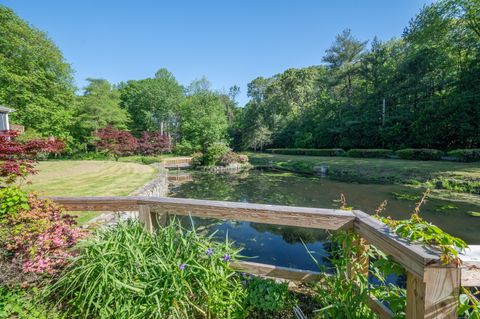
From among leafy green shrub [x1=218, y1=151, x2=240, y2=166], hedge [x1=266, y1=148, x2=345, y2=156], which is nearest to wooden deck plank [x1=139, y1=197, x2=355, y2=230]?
leafy green shrub [x1=218, y1=151, x2=240, y2=166]

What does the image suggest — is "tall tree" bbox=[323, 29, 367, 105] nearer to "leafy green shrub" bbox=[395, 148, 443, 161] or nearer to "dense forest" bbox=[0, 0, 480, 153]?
"dense forest" bbox=[0, 0, 480, 153]

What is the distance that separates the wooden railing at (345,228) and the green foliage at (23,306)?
2.93 ft

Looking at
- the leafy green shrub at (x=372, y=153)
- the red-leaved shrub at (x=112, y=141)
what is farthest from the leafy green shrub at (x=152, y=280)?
the leafy green shrub at (x=372, y=153)

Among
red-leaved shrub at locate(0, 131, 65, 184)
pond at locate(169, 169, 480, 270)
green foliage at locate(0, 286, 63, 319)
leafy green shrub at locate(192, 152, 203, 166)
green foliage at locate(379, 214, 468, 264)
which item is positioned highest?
red-leaved shrub at locate(0, 131, 65, 184)

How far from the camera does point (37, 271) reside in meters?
1.89

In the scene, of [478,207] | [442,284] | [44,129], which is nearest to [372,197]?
[478,207]

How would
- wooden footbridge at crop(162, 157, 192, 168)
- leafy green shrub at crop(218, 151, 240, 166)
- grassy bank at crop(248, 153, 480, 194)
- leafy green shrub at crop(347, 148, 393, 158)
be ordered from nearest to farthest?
grassy bank at crop(248, 153, 480, 194), leafy green shrub at crop(347, 148, 393, 158), leafy green shrub at crop(218, 151, 240, 166), wooden footbridge at crop(162, 157, 192, 168)

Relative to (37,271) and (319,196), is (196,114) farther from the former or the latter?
(37,271)

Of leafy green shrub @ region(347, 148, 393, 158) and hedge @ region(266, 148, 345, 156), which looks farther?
hedge @ region(266, 148, 345, 156)

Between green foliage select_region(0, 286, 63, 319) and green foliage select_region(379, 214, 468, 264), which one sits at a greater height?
green foliage select_region(379, 214, 468, 264)

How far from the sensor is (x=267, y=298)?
1897mm

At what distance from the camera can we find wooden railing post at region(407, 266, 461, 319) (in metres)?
0.92

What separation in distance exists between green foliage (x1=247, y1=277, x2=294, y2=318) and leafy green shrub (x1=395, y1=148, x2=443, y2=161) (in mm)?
17692

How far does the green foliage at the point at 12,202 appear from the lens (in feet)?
7.93
